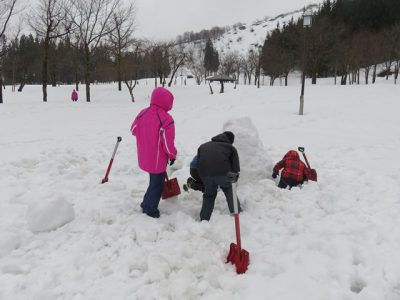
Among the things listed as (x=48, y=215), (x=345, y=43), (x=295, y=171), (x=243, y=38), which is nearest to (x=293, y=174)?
(x=295, y=171)

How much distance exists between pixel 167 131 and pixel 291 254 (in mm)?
2370

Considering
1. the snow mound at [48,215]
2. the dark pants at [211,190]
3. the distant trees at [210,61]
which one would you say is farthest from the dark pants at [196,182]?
the distant trees at [210,61]

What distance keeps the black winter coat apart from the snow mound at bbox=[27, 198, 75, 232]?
208cm

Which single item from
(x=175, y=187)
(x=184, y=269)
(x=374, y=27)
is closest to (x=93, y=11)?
(x=175, y=187)

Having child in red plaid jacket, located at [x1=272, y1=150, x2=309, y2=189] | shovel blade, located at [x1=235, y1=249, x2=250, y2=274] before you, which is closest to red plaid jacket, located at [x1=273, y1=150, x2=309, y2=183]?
child in red plaid jacket, located at [x1=272, y1=150, x2=309, y2=189]

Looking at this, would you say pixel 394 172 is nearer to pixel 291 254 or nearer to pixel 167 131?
pixel 291 254

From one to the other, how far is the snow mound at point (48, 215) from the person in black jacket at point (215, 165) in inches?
80.3

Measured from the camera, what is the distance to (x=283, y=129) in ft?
41.5

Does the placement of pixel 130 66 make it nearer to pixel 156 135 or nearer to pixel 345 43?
pixel 156 135

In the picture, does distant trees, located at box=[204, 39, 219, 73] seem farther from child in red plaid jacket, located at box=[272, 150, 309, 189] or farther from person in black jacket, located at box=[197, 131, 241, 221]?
person in black jacket, located at box=[197, 131, 241, 221]

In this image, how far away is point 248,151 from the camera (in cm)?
614

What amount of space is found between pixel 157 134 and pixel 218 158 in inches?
38.1

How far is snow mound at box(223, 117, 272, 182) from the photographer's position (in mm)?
6031

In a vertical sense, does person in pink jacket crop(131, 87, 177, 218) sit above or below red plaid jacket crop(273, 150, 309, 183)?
above
